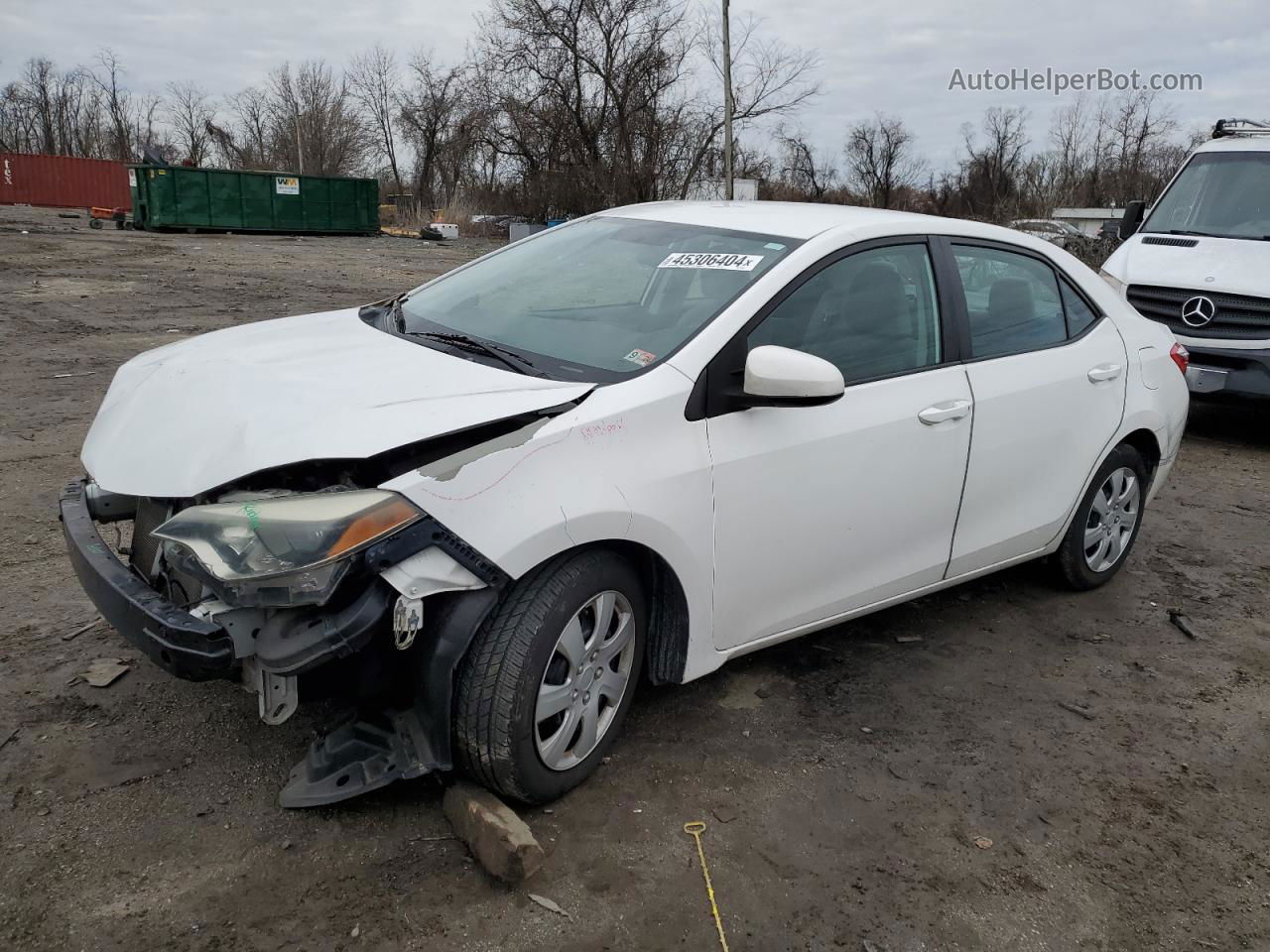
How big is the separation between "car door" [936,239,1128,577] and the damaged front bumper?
6.86 ft

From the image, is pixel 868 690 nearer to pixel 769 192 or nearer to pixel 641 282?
pixel 641 282

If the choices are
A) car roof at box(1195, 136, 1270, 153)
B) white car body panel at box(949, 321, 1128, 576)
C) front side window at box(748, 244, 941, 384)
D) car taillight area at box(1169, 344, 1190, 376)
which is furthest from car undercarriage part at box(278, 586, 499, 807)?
car roof at box(1195, 136, 1270, 153)

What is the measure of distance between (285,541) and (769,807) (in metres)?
1.56

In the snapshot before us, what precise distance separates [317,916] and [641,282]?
2.15 m

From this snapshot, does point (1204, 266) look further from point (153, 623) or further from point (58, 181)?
point (58, 181)

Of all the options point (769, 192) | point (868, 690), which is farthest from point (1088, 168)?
point (868, 690)

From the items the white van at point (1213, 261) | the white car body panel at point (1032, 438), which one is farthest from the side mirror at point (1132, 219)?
the white car body panel at point (1032, 438)

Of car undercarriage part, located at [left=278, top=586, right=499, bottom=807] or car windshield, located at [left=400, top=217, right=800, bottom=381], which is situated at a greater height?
car windshield, located at [left=400, top=217, right=800, bottom=381]

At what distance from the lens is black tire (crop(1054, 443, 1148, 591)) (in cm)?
446

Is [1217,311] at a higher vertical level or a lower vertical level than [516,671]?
higher

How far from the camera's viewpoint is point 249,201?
31.6 metres

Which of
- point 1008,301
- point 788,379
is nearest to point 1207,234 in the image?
point 1008,301

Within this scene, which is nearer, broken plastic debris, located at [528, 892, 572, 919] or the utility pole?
broken plastic debris, located at [528, 892, 572, 919]

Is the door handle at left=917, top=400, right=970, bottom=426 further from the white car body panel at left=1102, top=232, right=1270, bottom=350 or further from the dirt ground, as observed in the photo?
the white car body panel at left=1102, top=232, right=1270, bottom=350
